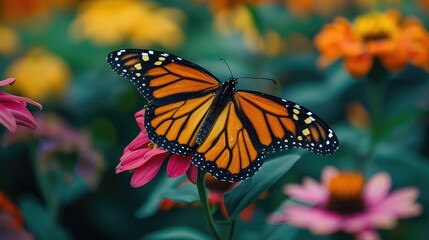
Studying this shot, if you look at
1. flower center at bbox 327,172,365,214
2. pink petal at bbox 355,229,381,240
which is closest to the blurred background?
flower center at bbox 327,172,365,214

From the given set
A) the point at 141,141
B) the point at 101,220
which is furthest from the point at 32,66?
the point at 141,141

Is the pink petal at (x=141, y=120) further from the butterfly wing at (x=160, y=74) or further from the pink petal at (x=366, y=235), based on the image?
the pink petal at (x=366, y=235)

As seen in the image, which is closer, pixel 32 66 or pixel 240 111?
pixel 240 111

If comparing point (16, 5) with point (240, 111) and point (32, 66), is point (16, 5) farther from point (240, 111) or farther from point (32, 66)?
point (240, 111)

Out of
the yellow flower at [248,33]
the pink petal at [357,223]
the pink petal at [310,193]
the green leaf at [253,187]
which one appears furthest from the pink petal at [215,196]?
the yellow flower at [248,33]

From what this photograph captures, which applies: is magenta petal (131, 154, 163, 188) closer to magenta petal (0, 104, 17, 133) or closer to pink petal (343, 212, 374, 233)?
magenta petal (0, 104, 17, 133)

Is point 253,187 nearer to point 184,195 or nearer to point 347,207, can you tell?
point 184,195
